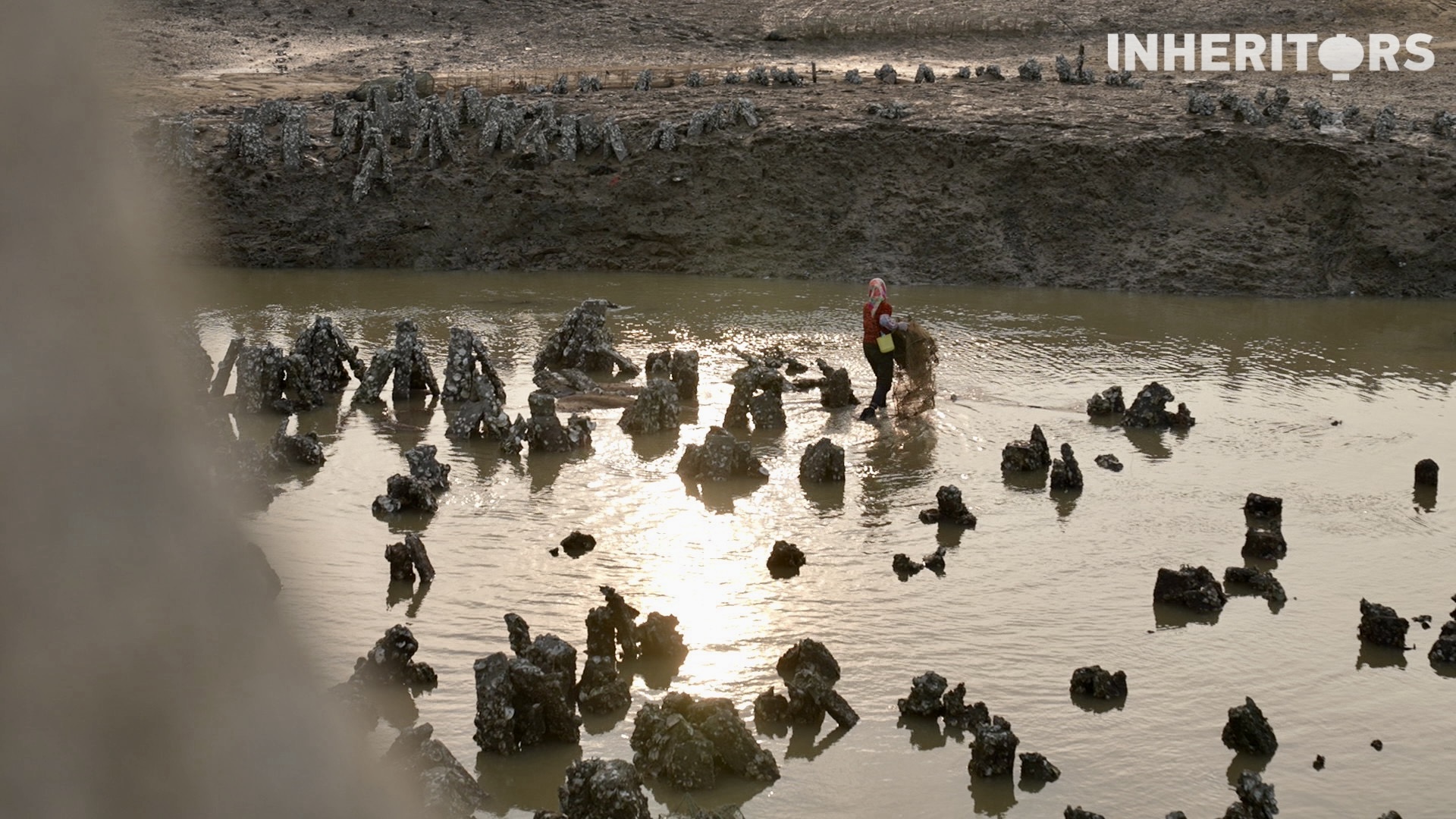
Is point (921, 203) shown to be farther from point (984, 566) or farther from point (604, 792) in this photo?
point (604, 792)

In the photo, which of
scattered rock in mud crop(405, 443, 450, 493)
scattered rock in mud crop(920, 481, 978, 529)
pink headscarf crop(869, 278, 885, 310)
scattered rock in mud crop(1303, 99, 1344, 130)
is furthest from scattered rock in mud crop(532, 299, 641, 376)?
scattered rock in mud crop(1303, 99, 1344, 130)

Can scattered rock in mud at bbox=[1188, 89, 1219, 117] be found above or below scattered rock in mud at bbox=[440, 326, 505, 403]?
above

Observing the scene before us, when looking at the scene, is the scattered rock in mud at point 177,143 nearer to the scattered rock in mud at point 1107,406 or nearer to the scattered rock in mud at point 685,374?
the scattered rock in mud at point 685,374

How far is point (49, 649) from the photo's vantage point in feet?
4.26

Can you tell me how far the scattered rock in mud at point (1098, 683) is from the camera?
23.9 feet

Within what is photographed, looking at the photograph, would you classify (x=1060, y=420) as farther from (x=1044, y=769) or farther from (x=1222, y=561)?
(x=1044, y=769)

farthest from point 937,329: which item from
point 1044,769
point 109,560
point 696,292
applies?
point 109,560

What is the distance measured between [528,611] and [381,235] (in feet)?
51.5

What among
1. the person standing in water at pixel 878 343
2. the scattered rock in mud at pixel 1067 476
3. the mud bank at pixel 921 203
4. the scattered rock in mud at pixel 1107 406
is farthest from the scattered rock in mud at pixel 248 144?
the scattered rock in mud at pixel 1067 476

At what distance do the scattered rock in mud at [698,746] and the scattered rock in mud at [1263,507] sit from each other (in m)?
5.17

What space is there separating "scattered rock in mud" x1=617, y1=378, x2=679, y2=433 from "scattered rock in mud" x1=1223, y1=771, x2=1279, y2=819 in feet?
23.7

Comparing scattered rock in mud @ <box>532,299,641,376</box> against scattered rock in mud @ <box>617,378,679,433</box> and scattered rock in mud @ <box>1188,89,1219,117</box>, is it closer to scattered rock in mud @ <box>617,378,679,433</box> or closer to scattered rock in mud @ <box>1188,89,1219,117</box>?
scattered rock in mud @ <box>617,378,679,433</box>

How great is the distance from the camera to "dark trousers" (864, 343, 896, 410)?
43.2ft

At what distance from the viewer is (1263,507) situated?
10328 mm
